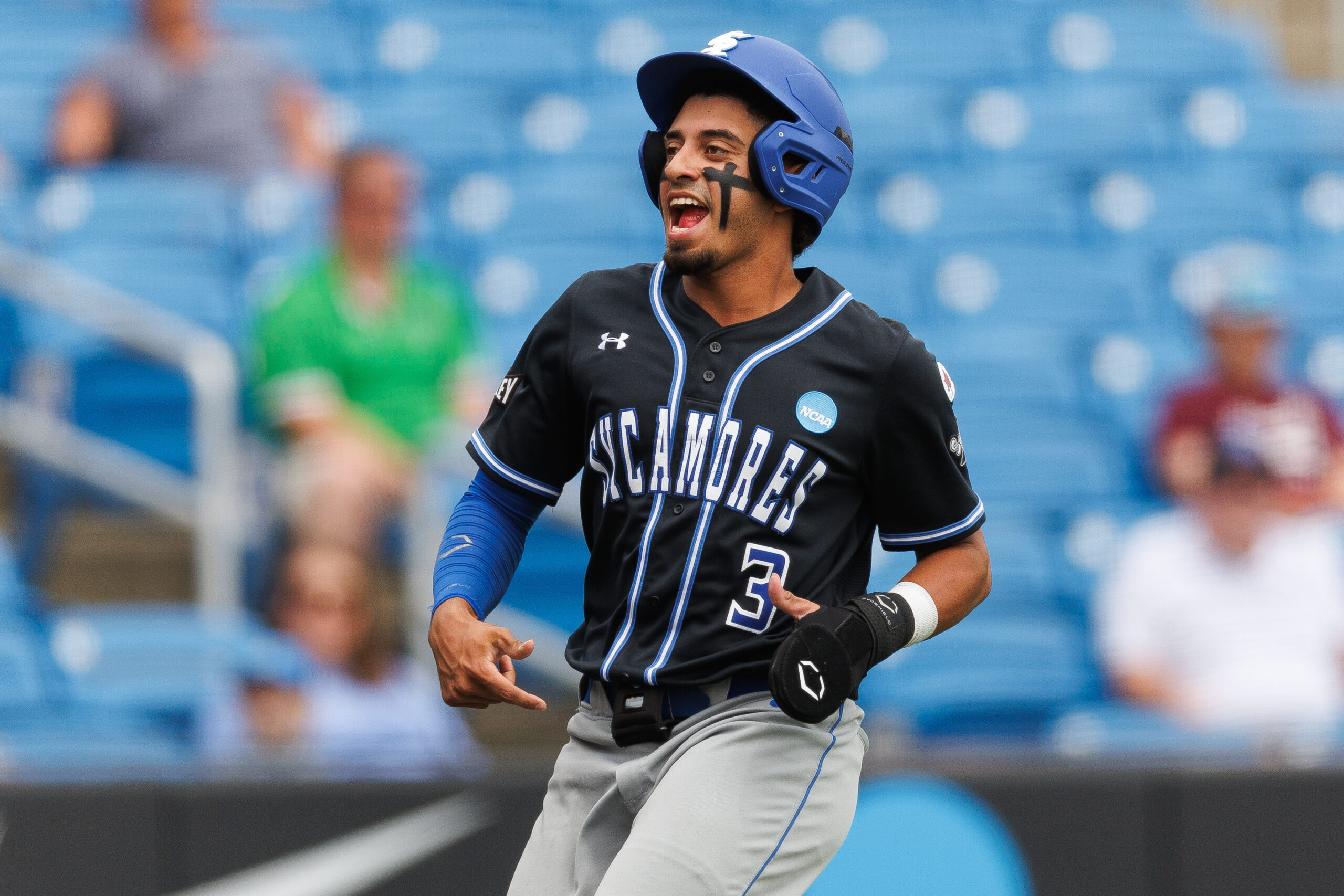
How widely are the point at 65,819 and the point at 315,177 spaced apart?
3.09 m

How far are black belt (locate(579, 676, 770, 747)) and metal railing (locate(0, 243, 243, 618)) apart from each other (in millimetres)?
2739

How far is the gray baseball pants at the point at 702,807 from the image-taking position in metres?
2.21

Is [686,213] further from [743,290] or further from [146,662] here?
[146,662]

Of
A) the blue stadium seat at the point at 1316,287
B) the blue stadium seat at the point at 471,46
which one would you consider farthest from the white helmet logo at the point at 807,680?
the blue stadium seat at the point at 471,46

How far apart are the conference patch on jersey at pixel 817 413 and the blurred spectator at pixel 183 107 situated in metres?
4.51

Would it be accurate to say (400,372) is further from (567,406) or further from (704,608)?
(704,608)

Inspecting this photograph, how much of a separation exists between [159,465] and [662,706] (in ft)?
11.4

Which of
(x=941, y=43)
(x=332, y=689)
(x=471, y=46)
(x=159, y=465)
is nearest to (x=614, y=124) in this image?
(x=471, y=46)

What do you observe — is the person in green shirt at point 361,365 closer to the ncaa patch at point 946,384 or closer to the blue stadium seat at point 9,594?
the blue stadium seat at point 9,594

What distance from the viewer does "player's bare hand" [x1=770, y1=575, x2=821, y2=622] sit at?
2.28m

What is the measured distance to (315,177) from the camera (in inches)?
253

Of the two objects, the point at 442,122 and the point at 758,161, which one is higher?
the point at 758,161

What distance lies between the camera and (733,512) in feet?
7.91

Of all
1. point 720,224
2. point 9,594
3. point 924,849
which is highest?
point 720,224
